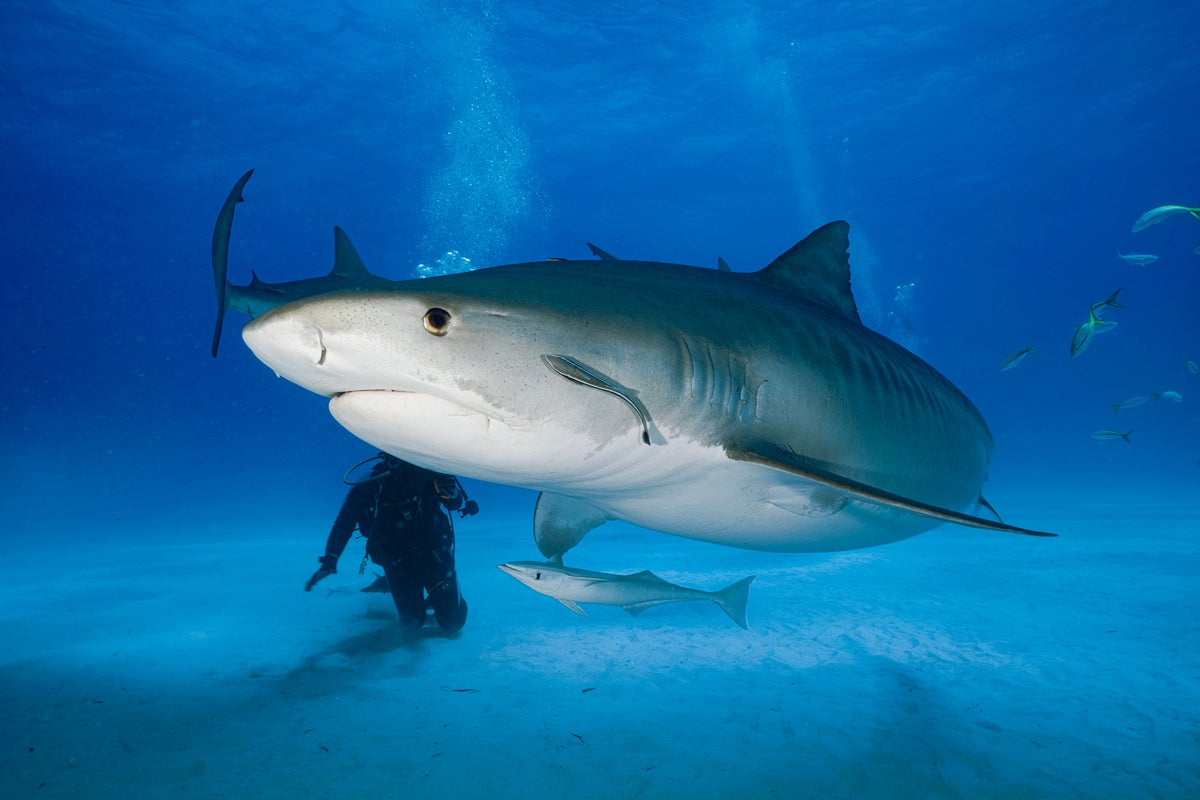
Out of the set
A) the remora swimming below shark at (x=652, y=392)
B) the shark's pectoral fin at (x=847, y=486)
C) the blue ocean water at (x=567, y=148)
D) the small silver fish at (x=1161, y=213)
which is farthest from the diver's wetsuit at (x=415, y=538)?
the small silver fish at (x=1161, y=213)

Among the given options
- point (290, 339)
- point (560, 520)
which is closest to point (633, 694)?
point (560, 520)

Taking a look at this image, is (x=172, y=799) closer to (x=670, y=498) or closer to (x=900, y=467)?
(x=670, y=498)

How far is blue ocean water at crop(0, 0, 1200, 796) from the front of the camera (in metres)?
22.5

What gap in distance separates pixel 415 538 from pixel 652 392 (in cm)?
375

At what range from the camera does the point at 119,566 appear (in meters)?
11.4

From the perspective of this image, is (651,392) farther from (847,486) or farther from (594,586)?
(594,586)

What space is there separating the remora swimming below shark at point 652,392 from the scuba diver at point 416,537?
190 centimetres

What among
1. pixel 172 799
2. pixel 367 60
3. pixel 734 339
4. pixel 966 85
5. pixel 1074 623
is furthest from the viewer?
pixel 966 85

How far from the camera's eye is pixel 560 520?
334 centimetres

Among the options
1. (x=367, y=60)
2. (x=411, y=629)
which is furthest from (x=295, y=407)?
(x=411, y=629)

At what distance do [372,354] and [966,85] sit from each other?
35516mm

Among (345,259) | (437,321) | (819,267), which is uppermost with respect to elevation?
(345,259)

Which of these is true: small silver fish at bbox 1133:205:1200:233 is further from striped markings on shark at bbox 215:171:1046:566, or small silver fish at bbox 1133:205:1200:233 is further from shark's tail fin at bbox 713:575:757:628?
shark's tail fin at bbox 713:575:757:628

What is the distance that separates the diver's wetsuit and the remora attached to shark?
62.6 inches
